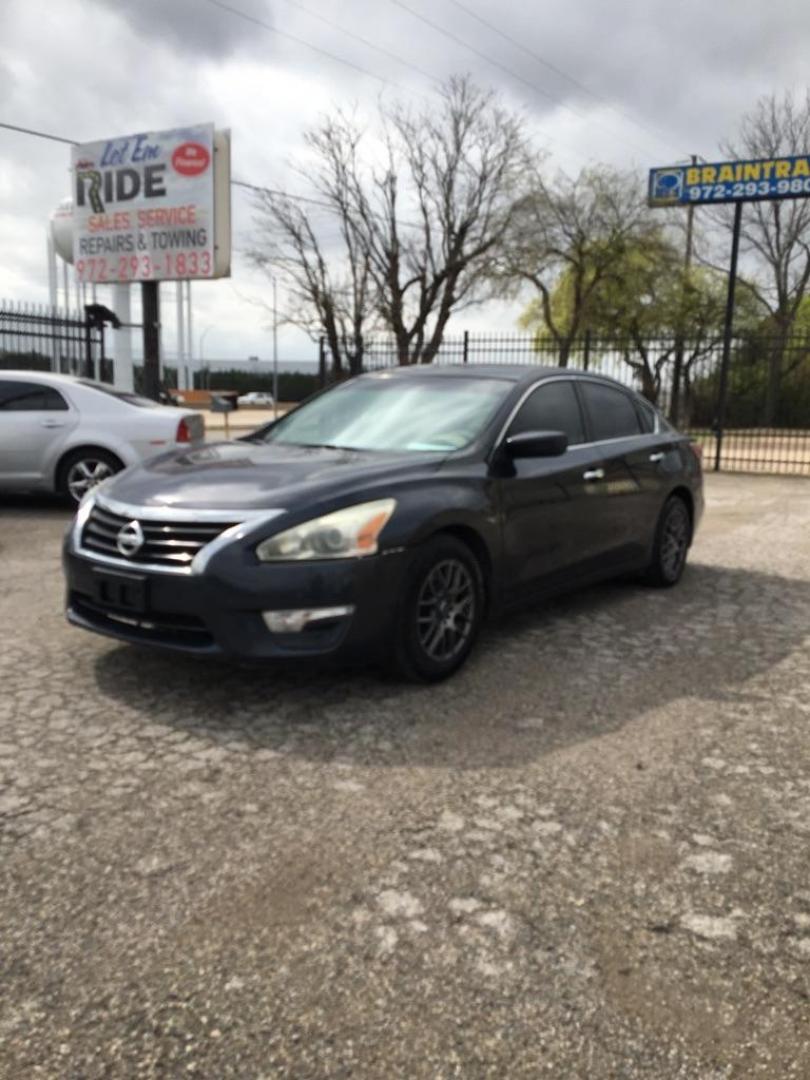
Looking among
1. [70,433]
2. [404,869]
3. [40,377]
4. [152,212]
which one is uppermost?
[152,212]

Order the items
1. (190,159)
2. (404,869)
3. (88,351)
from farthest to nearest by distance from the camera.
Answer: (88,351)
(190,159)
(404,869)

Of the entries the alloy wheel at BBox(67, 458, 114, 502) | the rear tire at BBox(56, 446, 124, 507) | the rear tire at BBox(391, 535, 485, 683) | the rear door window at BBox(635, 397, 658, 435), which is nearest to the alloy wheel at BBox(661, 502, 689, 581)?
the rear door window at BBox(635, 397, 658, 435)

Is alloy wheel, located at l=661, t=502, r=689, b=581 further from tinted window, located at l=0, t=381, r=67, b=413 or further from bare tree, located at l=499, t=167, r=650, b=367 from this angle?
bare tree, located at l=499, t=167, r=650, b=367

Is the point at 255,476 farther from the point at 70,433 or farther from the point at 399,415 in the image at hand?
the point at 70,433

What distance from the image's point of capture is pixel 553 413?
17.7ft

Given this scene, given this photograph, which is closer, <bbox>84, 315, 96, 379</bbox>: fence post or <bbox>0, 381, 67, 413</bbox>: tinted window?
<bbox>0, 381, 67, 413</bbox>: tinted window

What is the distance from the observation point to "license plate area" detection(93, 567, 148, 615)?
388cm

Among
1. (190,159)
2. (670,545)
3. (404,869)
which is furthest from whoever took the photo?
(190,159)

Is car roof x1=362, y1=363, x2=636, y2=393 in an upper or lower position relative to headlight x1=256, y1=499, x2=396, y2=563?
upper

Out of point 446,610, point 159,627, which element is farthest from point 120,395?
point 446,610

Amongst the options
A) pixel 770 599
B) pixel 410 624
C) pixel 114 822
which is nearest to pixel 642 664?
pixel 410 624

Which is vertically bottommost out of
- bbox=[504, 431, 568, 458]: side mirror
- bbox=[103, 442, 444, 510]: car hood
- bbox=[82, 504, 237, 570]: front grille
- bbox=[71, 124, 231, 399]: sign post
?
bbox=[82, 504, 237, 570]: front grille

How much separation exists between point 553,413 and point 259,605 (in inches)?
94.5

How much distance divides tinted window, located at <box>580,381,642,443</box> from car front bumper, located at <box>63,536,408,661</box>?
234cm
